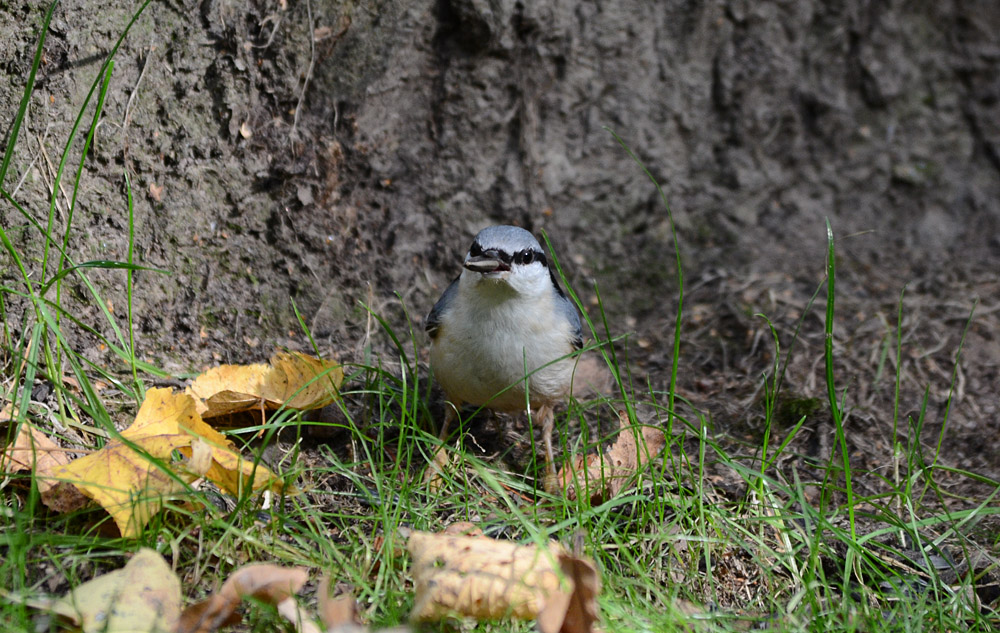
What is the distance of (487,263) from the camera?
130 inches

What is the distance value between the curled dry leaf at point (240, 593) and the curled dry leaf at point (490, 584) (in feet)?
1.12

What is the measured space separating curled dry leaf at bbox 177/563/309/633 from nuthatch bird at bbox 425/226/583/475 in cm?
138

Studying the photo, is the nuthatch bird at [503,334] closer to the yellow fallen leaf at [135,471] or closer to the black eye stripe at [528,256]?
the black eye stripe at [528,256]

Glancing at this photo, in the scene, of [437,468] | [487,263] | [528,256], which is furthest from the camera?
[528,256]

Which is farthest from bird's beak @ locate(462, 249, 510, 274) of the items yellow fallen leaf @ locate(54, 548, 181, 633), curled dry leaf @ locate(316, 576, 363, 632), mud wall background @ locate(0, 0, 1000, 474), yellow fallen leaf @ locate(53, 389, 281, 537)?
yellow fallen leaf @ locate(54, 548, 181, 633)

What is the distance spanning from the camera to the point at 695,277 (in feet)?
16.3

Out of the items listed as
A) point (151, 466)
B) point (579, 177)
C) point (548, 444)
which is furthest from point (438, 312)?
point (579, 177)

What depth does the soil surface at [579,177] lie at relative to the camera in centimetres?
346

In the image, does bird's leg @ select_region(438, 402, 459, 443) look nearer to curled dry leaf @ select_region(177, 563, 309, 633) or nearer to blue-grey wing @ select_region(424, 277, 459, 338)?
blue-grey wing @ select_region(424, 277, 459, 338)

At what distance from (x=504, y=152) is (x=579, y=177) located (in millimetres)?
505

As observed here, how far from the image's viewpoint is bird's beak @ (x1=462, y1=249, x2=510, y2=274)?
3305mm

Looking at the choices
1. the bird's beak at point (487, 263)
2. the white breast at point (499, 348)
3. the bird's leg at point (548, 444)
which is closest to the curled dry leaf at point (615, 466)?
the bird's leg at point (548, 444)

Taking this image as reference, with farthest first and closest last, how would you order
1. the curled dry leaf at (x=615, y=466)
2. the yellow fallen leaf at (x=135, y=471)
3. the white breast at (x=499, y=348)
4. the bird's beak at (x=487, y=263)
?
the white breast at (x=499, y=348) → the bird's beak at (x=487, y=263) → the curled dry leaf at (x=615, y=466) → the yellow fallen leaf at (x=135, y=471)

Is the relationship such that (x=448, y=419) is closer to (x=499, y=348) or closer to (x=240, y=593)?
(x=499, y=348)
